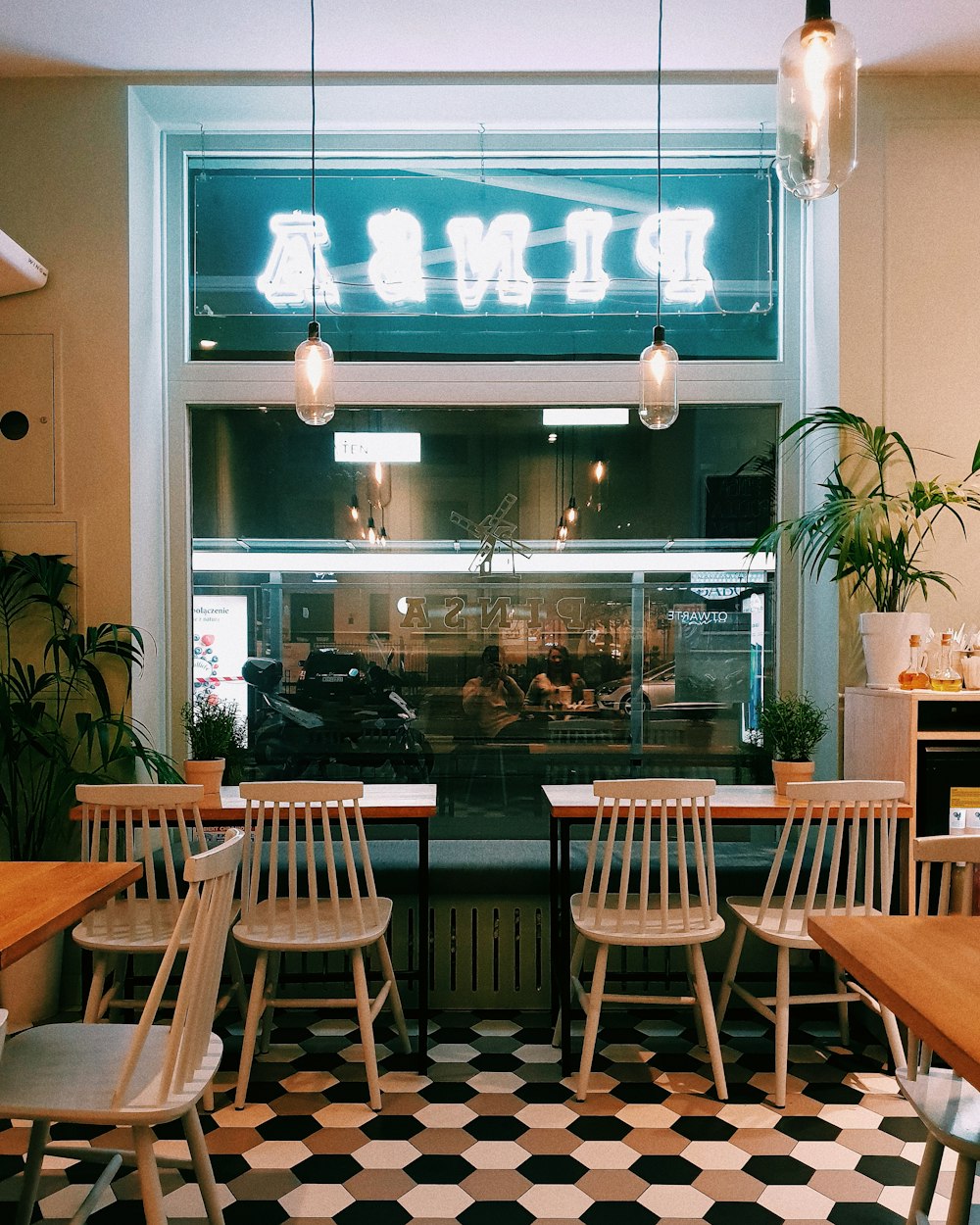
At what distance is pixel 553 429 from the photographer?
177 inches

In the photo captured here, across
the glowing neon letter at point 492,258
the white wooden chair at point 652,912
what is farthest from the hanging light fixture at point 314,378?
the white wooden chair at point 652,912

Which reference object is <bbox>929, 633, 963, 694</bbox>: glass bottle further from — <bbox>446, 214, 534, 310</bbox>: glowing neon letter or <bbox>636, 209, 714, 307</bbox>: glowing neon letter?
<bbox>446, 214, 534, 310</bbox>: glowing neon letter

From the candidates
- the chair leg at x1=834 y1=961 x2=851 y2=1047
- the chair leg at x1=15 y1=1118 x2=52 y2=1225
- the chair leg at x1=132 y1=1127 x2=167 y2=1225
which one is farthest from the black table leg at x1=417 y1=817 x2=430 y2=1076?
the chair leg at x1=834 y1=961 x2=851 y2=1047

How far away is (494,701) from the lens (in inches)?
176

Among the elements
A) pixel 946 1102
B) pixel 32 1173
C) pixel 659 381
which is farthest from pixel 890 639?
pixel 32 1173

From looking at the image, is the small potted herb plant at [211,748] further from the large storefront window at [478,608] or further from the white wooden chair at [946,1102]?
the white wooden chair at [946,1102]

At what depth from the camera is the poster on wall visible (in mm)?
4480

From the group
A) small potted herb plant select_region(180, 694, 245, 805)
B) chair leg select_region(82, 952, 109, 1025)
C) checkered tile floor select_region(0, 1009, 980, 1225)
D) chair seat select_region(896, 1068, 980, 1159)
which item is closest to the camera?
chair seat select_region(896, 1068, 980, 1159)

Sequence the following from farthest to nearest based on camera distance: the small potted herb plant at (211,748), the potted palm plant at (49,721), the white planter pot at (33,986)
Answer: the small potted herb plant at (211,748)
the potted palm plant at (49,721)
the white planter pot at (33,986)

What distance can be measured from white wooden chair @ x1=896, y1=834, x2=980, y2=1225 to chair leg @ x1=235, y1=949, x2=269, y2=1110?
190 centimetres

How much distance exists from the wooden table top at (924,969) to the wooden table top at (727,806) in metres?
1.37

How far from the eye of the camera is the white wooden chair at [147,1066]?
196 centimetres

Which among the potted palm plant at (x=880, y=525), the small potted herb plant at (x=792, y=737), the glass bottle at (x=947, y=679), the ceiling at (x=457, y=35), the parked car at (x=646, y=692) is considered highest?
the ceiling at (x=457, y=35)

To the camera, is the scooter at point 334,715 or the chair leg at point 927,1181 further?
the scooter at point 334,715
